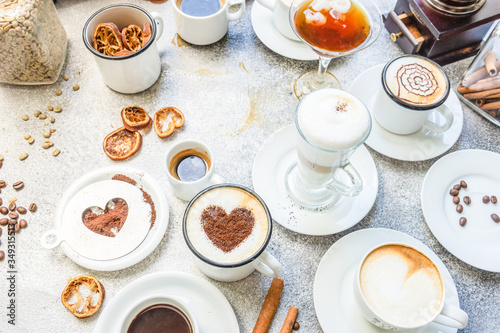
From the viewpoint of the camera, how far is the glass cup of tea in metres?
1.28

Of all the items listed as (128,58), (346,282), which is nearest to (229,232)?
(346,282)

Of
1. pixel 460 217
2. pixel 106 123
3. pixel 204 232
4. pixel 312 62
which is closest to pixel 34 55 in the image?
pixel 106 123

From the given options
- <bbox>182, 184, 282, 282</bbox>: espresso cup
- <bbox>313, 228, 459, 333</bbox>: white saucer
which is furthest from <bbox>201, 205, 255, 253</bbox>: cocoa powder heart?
<bbox>313, 228, 459, 333</bbox>: white saucer

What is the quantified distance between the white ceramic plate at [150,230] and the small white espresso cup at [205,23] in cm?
48

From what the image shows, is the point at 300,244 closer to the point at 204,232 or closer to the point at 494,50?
the point at 204,232

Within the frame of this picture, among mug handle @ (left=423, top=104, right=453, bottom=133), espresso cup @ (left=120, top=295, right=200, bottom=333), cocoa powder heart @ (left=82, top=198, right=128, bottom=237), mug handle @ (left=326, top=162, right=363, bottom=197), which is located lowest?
cocoa powder heart @ (left=82, top=198, right=128, bottom=237)

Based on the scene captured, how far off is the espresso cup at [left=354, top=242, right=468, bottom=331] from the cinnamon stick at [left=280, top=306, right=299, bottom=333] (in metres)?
0.16

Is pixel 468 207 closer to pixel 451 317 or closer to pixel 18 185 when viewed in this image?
pixel 451 317

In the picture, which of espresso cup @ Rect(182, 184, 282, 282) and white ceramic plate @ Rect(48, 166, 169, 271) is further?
white ceramic plate @ Rect(48, 166, 169, 271)

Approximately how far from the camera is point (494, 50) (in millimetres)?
1319

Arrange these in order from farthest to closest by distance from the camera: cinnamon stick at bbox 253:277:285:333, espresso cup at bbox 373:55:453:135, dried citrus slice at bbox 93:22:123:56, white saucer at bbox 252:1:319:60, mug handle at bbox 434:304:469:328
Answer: white saucer at bbox 252:1:319:60
dried citrus slice at bbox 93:22:123:56
espresso cup at bbox 373:55:453:135
cinnamon stick at bbox 253:277:285:333
mug handle at bbox 434:304:469:328

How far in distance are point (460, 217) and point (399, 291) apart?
0.34 metres

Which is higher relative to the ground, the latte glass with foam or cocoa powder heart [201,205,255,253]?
the latte glass with foam

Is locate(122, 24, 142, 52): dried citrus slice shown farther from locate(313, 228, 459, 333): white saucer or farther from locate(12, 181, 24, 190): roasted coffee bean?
locate(313, 228, 459, 333): white saucer
